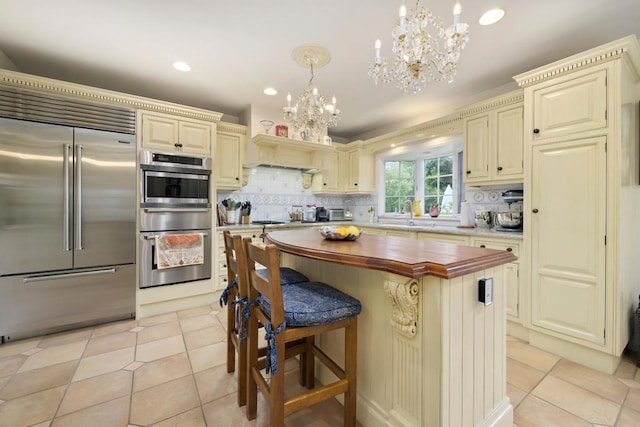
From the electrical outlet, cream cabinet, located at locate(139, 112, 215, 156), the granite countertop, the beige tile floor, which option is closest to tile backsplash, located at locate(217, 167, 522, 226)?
the granite countertop

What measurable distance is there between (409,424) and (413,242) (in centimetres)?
87

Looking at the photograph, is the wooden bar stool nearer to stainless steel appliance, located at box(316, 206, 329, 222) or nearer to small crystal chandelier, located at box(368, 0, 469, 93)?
small crystal chandelier, located at box(368, 0, 469, 93)

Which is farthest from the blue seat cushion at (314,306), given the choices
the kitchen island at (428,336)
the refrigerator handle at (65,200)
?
the refrigerator handle at (65,200)

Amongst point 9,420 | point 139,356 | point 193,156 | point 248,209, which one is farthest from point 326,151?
point 9,420

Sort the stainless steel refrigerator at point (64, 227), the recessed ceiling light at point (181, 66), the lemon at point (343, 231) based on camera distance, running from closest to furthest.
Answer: the lemon at point (343, 231) < the stainless steel refrigerator at point (64, 227) < the recessed ceiling light at point (181, 66)

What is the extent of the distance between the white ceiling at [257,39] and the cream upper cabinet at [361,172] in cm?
142

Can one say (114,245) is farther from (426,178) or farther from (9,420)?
(426,178)

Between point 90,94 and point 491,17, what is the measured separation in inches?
138

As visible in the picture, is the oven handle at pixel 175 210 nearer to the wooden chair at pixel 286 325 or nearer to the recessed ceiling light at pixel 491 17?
the wooden chair at pixel 286 325

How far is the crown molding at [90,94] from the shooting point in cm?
222

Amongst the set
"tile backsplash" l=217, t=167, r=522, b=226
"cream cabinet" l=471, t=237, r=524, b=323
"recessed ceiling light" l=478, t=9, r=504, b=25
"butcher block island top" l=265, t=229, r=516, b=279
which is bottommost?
"cream cabinet" l=471, t=237, r=524, b=323

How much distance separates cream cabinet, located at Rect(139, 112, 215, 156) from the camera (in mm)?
2756

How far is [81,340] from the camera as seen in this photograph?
226cm

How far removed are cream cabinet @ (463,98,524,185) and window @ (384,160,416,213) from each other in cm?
131
